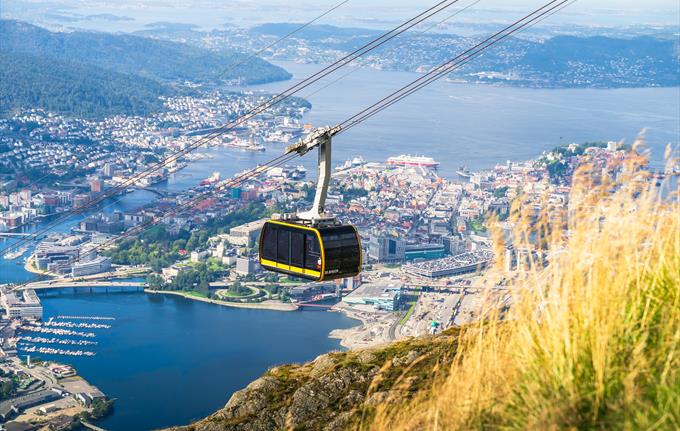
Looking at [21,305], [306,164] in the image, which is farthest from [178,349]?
[306,164]

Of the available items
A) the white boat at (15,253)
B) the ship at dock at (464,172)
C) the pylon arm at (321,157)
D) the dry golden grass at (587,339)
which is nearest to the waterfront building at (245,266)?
the white boat at (15,253)

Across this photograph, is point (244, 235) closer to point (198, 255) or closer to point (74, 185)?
point (198, 255)

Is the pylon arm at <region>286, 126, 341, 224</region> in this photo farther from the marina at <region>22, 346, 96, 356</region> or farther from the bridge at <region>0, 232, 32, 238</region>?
the bridge at <region>0, 232, 32, 238</region>

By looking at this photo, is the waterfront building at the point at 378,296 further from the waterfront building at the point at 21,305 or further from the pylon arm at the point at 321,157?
the pylon arm at the point at 321,157

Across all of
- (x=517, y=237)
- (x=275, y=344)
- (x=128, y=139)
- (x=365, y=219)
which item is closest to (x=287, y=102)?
(x=128, y=139)

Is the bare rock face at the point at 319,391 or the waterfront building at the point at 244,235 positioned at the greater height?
the bare rock face at the point at 319,391

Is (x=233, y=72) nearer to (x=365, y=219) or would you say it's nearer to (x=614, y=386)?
(x=365, y=219)
